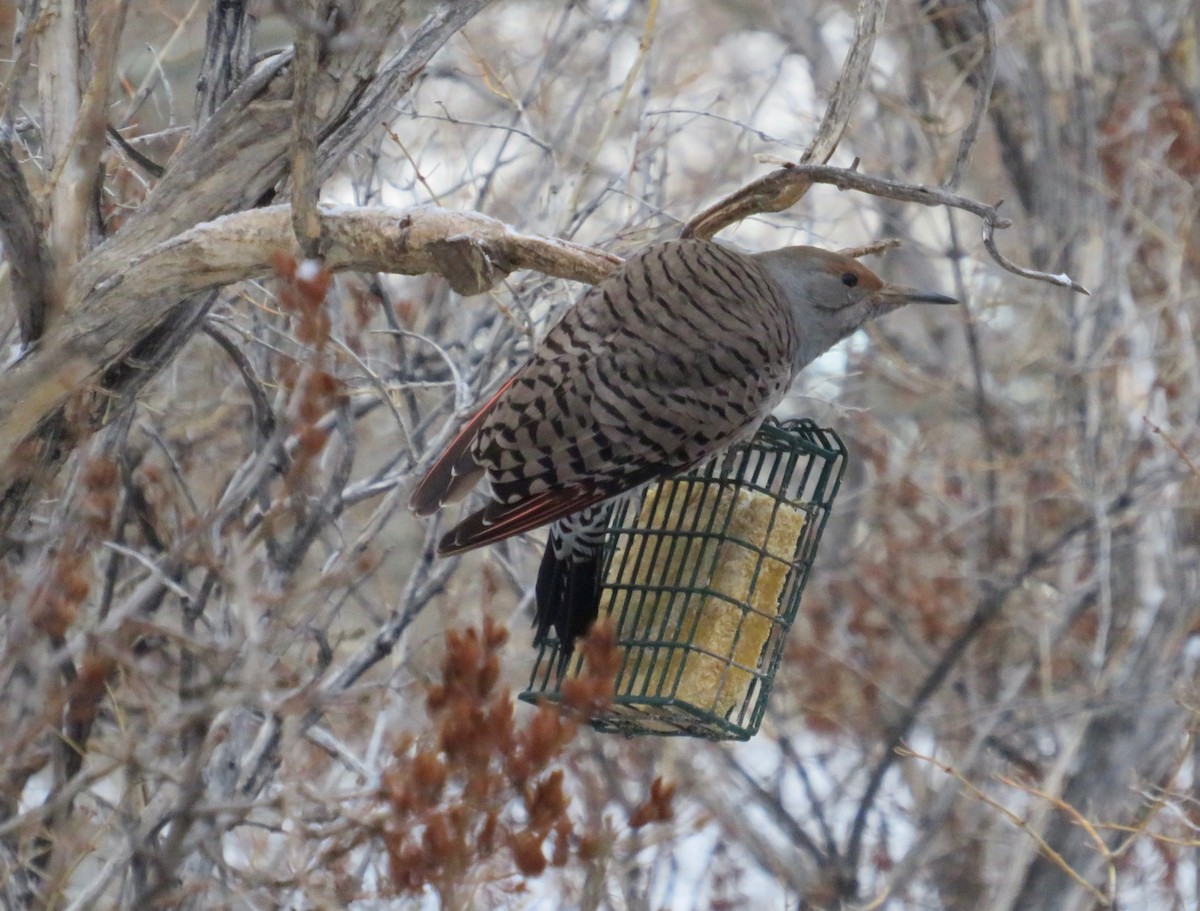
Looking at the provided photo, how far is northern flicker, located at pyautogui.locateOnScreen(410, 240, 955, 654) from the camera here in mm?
4215

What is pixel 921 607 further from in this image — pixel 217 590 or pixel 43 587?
pixel 43 587

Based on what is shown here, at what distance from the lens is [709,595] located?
4.28 metres

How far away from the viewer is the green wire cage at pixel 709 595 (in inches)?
169

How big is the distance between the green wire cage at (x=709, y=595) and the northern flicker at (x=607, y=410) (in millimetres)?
165

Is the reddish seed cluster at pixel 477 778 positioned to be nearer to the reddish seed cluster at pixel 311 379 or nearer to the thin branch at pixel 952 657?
the reddish seed cluster at pixel 311 379

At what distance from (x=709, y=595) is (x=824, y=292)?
108cm

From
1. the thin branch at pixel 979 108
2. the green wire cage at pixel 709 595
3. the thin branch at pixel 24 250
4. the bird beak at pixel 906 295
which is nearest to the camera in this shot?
the thin branch at pixel 24 250

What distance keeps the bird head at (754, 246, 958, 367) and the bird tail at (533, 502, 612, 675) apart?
90cm

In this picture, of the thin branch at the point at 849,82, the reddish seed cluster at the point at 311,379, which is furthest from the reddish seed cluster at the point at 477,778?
the thin branch at the point at 849,82

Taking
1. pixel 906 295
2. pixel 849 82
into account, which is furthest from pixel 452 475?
pixel 906 295

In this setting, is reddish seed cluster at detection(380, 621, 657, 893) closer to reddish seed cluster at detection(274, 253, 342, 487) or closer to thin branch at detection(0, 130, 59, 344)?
reddish seed cluster at detection(274, 253, 342, 487)

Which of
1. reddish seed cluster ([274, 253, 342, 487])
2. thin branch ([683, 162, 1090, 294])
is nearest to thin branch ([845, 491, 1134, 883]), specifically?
thin branch ([683, 162, 1090, 294])

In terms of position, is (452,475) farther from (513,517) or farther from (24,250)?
(24,250)

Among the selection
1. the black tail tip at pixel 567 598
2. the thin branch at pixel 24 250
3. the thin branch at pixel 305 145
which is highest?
the thin branch at pixel 305 145
